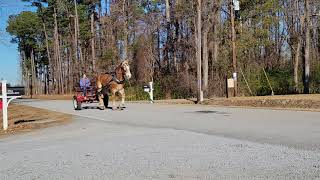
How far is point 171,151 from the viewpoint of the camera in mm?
10281

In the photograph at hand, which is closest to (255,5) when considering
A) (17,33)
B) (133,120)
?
(133,120)

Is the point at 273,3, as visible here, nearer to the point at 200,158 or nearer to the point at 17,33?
the point at 200,158

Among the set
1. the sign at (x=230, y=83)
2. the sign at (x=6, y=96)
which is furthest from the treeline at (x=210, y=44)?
the sign at (x=6, y=96)

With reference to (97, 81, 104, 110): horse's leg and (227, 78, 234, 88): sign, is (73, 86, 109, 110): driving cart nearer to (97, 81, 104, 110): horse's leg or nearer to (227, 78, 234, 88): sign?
(97, 81, 104, 110): horse's leg

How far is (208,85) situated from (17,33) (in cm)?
7177

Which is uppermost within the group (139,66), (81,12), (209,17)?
(81,12)

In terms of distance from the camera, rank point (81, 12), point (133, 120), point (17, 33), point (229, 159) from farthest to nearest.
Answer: point (17, 33)
point (81, 12)
point (133, 120)
point (229, 159)

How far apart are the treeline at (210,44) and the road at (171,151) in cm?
1809

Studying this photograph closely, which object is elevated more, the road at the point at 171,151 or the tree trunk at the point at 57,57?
the tree trunk at the point at 57,57

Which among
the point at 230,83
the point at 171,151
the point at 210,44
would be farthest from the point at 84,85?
the point at 210,44

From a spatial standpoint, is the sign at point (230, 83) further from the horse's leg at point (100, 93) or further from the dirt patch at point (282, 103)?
the horse's leg at point (100, 93)

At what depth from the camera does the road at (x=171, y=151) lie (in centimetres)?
810

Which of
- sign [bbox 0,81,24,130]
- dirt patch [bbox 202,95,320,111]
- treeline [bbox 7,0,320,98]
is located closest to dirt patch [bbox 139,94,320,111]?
dirt patch [bbox 202,95,320,111]

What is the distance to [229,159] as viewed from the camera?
909cm
